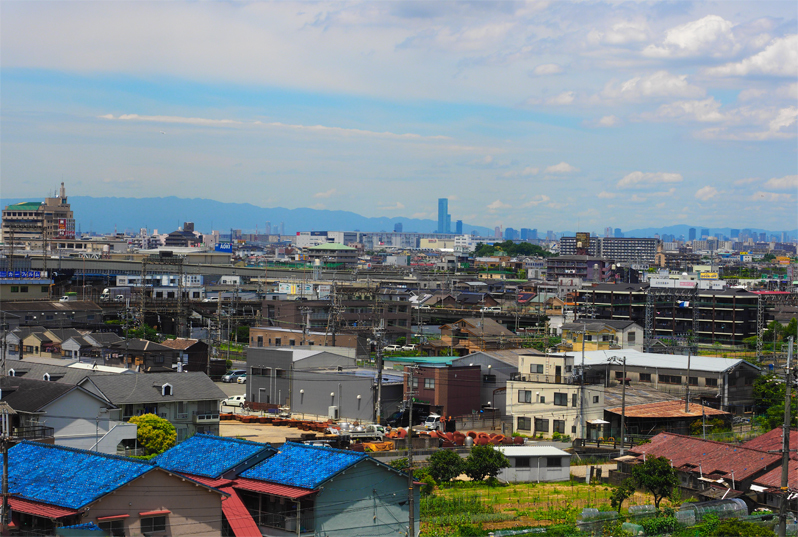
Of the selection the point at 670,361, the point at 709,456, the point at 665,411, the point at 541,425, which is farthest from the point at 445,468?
the point at 670,361

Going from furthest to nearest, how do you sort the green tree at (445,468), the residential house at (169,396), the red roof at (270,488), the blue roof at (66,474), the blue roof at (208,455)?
the residential house at (169,396)
the green tree at (445,468)
the blue roof at (208,455)
the red roof at (270,488)
the blue roof at (66,474)

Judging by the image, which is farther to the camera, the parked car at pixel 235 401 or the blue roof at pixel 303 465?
the parked car at pixel 235 401

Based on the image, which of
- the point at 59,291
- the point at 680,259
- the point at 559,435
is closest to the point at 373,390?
the point at 559,435

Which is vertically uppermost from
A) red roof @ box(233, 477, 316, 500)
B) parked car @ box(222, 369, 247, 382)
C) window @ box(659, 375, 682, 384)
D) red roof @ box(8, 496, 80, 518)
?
red roof @ box(8, 496, 80, 518)

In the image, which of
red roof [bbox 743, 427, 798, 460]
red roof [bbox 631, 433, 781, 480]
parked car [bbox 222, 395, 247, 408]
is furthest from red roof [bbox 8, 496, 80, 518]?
parked car [bbox 222, 395, 247, 408]

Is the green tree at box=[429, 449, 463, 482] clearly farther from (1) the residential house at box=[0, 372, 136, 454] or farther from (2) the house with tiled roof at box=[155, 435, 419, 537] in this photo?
(1) the residential house at box=[0, 372, 136, 454]

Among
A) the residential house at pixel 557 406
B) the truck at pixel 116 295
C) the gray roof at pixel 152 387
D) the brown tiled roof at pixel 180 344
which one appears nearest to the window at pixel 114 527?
the gray roof at pixel 152 387

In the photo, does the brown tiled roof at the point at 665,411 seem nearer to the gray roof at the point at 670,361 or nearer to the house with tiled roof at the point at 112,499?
the gray roof at the point at 670,361

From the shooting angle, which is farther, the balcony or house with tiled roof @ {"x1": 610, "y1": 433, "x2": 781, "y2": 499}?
the balcony
